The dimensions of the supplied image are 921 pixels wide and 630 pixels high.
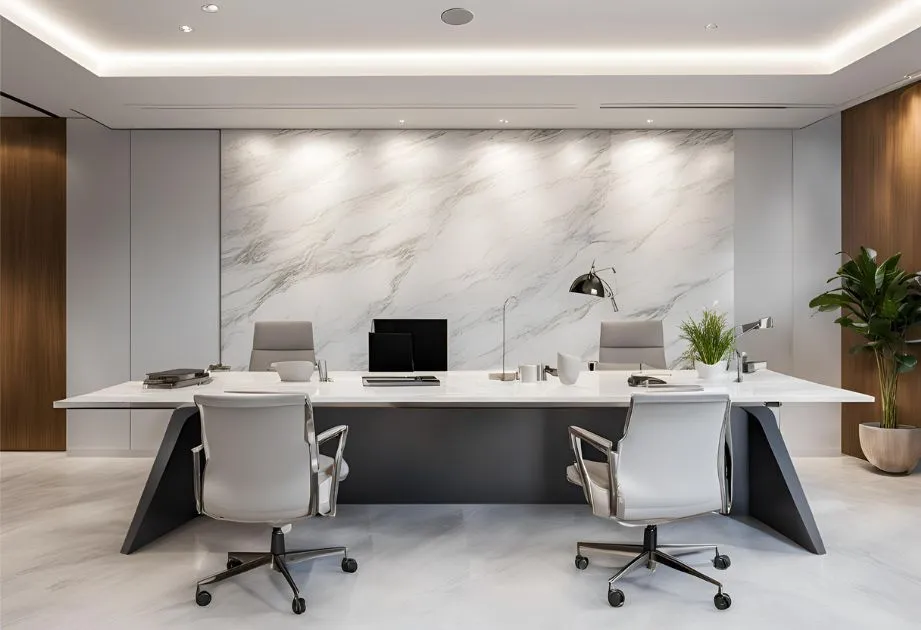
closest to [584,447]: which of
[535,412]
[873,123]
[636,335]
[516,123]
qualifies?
[535,412]

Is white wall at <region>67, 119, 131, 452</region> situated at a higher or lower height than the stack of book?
higher

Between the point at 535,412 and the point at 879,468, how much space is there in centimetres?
296

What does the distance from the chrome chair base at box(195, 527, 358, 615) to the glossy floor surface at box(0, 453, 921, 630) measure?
0.05 meters

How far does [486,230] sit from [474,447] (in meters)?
2.42

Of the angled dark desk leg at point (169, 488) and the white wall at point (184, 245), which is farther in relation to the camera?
the white wall at point (184, 245)

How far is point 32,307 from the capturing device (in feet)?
18.0

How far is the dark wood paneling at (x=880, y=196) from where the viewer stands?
15.5ft

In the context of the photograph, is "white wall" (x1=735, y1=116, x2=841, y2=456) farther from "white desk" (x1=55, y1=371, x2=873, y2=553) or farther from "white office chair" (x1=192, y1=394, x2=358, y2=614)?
"white office chair" (x1=192, y1=394, x2=358, y2=614)

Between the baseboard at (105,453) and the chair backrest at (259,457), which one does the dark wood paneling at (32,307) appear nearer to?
the baseboard at (105,453)

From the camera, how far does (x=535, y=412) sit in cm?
361

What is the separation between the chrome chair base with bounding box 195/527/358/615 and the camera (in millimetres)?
2560

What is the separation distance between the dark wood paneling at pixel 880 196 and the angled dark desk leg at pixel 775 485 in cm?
217

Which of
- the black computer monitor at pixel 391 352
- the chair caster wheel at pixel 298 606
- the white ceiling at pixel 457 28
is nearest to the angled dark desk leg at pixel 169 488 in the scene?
the black computer monitor at pixel 391 352

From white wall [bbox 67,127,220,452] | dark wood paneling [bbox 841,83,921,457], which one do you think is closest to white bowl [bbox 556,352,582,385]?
dark wood paneling [bbox 841,83,921,457]
